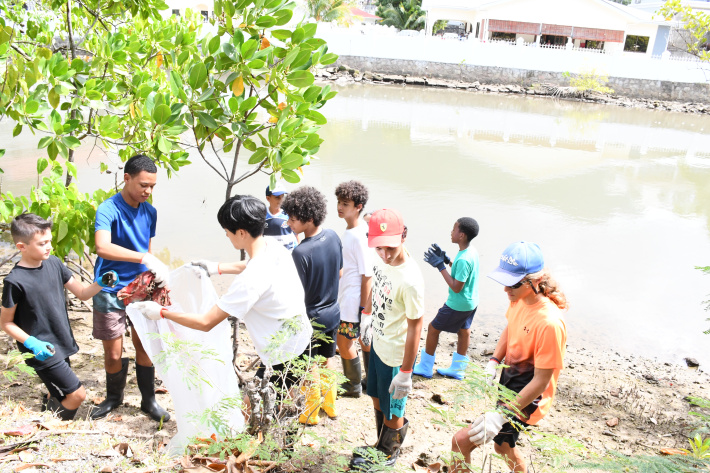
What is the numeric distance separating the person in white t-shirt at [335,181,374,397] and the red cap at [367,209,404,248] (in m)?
0.87

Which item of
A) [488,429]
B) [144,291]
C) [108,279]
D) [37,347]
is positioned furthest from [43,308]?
[488,429]

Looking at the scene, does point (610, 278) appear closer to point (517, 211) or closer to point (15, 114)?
point (517, 211)

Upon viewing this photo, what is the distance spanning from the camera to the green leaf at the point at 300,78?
3143 mm

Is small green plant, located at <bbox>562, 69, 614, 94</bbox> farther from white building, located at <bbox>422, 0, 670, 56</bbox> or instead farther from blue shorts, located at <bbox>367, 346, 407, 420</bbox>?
blue shorts, located at <bbox>367, 346, 407, 420</bbox>

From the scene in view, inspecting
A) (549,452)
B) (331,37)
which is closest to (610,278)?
(549,452)

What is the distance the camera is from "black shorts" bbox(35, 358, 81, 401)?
10.2 ft

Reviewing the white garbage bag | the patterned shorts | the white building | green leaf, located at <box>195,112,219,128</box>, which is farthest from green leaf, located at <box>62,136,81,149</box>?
the white building

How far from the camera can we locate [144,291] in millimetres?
3057

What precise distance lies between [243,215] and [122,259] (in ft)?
3.49

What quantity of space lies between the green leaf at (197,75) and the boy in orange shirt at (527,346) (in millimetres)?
2006

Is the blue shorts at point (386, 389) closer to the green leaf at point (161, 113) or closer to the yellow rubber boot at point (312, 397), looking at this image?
the yellow rubber boot at point (312, 397)

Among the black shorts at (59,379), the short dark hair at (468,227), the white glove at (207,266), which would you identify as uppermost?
the short dark hair at (468,227)

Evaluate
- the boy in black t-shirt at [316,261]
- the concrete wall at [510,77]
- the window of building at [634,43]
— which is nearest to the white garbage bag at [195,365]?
the boy in black t-shirt at [316,261]

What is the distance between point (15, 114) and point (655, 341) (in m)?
6.28
